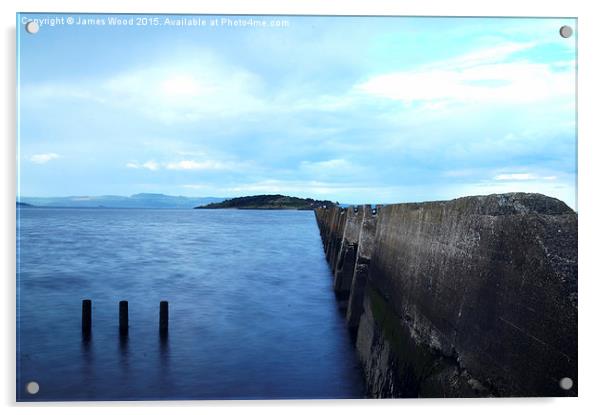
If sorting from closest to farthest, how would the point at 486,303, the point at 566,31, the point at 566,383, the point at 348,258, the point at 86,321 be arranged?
the point at 566,383, the point at 486,303, the point at 566,31, the point at 86,321, the point at 348,258

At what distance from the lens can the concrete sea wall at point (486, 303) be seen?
3553 mm

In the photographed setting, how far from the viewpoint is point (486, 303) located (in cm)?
410

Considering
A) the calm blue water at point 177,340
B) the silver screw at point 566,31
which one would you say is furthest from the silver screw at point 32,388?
the silver screw at point 566,31

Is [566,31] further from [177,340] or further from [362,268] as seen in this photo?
[177,340]

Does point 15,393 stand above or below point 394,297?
below

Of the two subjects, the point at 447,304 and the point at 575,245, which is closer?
the point at 575,245

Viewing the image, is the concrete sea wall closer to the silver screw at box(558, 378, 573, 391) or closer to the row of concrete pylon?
the silver screw at box(558, 378, 573, 391)

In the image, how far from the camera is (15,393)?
5.20 metres

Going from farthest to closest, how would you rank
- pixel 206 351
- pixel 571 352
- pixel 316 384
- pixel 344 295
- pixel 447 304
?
pixel 344 295
pixel 206 351
pixel 316 384
pixel 447 304
pixel 571 352

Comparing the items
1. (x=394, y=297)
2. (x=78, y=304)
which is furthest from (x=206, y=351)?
(x=78, y=304)

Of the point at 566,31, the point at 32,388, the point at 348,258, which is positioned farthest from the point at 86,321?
the point at 566,31
